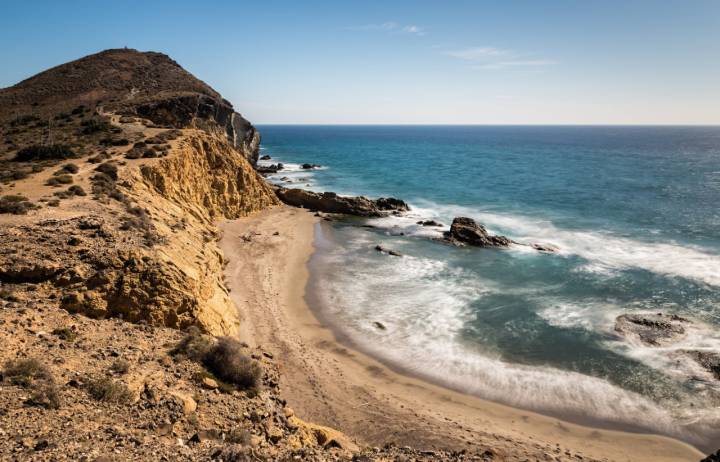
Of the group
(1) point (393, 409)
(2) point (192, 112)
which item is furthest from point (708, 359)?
(2) point (192, 112)

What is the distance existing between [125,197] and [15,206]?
16.8 feet

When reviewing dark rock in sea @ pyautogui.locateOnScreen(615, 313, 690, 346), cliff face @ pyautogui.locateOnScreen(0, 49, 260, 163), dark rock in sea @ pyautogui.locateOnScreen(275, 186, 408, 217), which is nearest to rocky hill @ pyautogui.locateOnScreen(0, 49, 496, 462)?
dark rock in sea @ pyautogui.locateOnScreen(615, 313, 690, 346)

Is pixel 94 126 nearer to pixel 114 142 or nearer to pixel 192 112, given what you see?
pixel 114 142

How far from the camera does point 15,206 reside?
1764 centimetres

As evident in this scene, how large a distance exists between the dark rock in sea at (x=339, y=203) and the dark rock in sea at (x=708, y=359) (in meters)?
33.7

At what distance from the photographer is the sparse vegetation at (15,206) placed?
57.4 feet

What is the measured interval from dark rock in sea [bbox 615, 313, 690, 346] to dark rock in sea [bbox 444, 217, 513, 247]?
49.6 ft

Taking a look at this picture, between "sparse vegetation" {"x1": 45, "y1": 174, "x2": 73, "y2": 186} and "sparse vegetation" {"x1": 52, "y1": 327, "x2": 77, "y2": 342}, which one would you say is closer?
"sparse vegetation" {"x1": 52, "y1": 327, "x2": 77, "y2": 342}

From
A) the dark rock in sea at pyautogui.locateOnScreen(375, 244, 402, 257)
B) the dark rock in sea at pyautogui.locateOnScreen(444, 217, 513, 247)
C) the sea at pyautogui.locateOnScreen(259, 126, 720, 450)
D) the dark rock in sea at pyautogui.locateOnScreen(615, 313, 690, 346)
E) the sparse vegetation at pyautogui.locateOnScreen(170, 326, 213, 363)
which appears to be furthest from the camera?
the dark rock in sea at pyautogui.locateOnScreen(444, 217, 513, 247)

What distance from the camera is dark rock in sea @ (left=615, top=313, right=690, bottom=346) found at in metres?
22.7

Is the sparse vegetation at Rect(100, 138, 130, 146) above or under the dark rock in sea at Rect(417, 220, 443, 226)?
above

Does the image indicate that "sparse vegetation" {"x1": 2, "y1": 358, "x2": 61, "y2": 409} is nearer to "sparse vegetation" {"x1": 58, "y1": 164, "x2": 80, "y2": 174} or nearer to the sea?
the sea

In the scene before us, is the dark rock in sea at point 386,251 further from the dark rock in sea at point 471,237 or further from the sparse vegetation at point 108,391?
the sparse vegetation at point 108,391

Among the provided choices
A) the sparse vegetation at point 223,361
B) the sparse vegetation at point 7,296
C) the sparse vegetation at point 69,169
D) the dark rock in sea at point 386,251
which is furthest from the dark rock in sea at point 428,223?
the sparse vegetation at point 7,296
